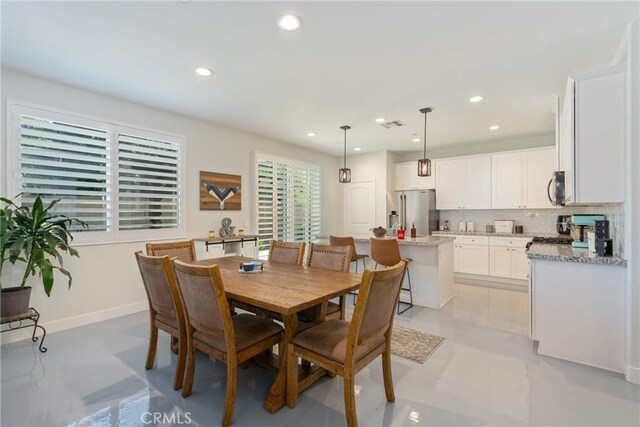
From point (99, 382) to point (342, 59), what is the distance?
330 cm

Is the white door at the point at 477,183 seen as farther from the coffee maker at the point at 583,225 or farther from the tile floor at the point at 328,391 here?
the tile floor at the point at 328,391

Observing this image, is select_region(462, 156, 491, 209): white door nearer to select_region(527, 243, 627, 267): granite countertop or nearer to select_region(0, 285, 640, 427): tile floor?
select_region(527, 243, 627, 267): granite countertop

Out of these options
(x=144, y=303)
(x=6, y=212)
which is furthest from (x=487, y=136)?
(x=6, y=212)

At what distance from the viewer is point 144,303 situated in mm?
3926

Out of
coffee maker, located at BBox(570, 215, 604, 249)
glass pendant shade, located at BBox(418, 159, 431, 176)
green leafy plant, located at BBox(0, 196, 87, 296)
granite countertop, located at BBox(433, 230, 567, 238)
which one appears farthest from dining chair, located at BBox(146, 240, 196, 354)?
granite countertop, located at BBox(433, 230, 567, 238)

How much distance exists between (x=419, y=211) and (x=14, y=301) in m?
5.92

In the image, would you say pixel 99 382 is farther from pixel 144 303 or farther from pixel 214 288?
pixel 144 303

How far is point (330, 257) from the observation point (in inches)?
113

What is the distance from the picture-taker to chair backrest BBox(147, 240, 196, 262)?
2871 mm

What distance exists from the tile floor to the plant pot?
386 millimetres

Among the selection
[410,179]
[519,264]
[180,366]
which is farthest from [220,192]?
[519,264]

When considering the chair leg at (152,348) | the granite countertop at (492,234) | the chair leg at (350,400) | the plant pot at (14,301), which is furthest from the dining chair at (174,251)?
the granite countertop at (492,234)

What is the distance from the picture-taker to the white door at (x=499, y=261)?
5074 millimetres

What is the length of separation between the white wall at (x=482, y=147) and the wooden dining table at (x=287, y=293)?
15.9 feet
